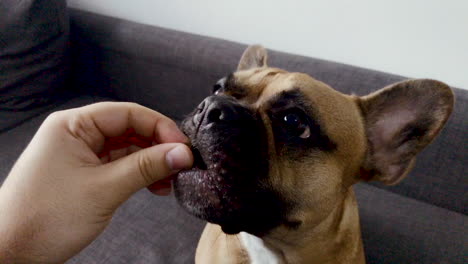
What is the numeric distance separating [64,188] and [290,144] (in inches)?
23.3

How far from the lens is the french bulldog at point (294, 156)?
93cm

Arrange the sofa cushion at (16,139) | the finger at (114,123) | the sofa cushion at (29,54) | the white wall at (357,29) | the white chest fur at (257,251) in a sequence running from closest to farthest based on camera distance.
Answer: the finger at (114,123)
the white chest fur at (257,251)
the white wall at (357,29)
the sofa cushion at (16,139)
the sofa cushion at (29,54)

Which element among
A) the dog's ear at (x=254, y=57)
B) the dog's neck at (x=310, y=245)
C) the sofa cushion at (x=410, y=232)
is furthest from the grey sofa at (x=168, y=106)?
the dog's ear at (x=254, y=57)

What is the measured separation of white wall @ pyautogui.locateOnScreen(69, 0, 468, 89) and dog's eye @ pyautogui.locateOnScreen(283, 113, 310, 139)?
105cm

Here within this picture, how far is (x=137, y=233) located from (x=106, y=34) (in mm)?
1448

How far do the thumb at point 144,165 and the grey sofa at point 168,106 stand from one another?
74 cm

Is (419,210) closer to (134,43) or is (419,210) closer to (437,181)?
(437,181)

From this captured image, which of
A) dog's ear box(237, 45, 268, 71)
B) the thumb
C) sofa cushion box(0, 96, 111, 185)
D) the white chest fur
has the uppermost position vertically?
dog's ear box(237, 45, 268, 71)

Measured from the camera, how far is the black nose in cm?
92

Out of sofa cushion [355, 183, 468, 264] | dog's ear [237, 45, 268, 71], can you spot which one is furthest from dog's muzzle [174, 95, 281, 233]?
sofa cushion [355, 183, 468, 264]

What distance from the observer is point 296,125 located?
105cm

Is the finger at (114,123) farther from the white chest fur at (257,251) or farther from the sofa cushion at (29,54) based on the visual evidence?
the sofa cushion at (29,54)

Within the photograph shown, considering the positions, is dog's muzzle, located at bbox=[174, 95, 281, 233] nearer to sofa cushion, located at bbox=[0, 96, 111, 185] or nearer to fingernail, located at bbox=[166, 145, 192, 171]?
fingernail, located at bbox=[166, 145, 192, 171]

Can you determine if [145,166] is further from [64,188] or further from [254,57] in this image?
[254,57]
